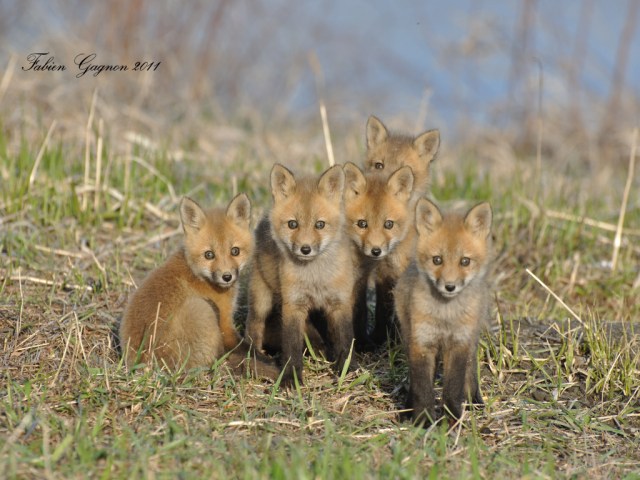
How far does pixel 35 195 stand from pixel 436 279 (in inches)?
171

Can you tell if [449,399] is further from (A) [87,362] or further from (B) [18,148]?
(B) [18,148]

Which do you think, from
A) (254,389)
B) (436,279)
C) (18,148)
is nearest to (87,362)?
(254,389)

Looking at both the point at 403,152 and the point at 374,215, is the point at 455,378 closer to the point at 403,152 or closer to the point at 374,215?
the point at 374,215

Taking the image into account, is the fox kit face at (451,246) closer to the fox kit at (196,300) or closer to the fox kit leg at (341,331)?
the fox kit leg at (341,331)

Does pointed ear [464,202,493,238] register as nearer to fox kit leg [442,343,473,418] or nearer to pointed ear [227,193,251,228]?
fox kit leg [442,343,473,418]

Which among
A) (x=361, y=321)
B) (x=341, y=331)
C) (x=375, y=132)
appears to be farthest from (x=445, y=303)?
(x=375, y=132)

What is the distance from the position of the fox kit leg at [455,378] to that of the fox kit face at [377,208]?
3.01ft

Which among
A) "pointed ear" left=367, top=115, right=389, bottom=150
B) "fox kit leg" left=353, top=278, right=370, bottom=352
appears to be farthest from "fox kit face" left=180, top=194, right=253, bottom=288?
"pointed ear" left=367, top=115, right=389, bottom=150

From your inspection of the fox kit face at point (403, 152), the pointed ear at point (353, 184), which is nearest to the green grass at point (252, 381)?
the pointed ear at point (353, 184)

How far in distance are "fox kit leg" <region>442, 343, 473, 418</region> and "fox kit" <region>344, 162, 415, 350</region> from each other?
914mm

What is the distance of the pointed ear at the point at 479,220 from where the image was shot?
4.56m

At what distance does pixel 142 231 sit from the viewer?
722 centimetres

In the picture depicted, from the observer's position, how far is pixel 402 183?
17.9 ft

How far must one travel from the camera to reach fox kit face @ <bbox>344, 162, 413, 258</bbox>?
5264 mm
